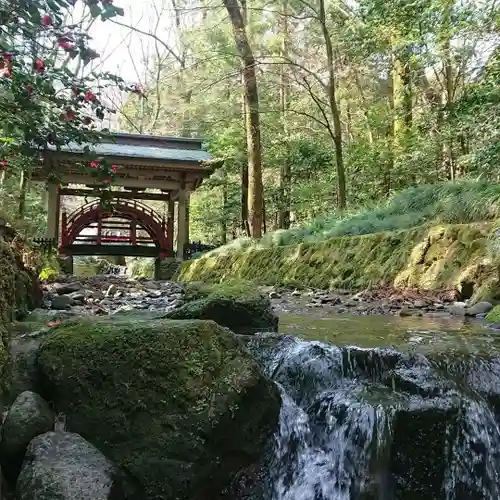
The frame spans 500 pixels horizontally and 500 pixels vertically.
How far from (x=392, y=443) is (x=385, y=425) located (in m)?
0.10

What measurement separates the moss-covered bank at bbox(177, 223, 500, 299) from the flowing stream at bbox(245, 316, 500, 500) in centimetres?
278

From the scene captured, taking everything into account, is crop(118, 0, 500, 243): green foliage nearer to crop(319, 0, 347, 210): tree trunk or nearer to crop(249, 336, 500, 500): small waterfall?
crop(319, 0, 347, 210): tree trunk

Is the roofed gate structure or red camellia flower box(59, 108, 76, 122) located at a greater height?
the roofed gate structure

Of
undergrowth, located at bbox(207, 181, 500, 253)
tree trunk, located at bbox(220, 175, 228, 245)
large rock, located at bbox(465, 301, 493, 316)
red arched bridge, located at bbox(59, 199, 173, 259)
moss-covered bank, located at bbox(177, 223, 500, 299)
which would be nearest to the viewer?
large rock, located at bbox(465, 301, 493, 316)

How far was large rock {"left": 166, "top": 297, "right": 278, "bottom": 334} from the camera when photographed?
4191 millimetres

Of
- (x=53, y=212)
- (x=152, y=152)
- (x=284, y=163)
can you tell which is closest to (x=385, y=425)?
(x=152, y=152)

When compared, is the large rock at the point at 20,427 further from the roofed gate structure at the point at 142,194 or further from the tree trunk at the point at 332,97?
the roofed gate structure at the point at 142,194

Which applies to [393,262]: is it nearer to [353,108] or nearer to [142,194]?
[142,194]

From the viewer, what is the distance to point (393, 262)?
7609mm

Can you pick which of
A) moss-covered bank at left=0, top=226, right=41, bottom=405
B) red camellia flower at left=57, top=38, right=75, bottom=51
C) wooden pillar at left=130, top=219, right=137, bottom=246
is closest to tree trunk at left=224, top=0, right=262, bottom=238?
wooden pillar at left=130, top=219, right=137, bottom=246

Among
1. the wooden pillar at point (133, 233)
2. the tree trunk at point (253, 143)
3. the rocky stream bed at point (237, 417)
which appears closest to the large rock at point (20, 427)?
the rocky stream bed at point (237, 417)

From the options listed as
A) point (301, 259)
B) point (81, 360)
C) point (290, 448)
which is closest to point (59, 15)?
point (81, 360)

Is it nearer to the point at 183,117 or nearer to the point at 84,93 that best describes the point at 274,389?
the point at 84,93

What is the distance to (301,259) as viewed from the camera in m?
9.95
